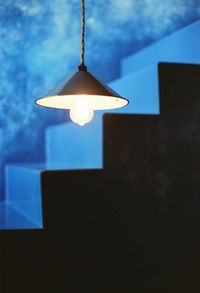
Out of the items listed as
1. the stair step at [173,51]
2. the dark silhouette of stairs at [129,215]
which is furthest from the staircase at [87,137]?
the dark silhouette of stairs at [129,215]

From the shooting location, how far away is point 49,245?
2559mm

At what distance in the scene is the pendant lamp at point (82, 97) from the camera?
1830 millimetres

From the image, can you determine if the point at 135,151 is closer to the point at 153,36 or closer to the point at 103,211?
the point at 103,211

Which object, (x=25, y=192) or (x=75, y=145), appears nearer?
(x=25, y=192)

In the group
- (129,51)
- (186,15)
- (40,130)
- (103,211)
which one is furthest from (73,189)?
(186,15)

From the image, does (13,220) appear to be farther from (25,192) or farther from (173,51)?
(173,51)

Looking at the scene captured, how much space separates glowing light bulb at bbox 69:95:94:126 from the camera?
2137 mm

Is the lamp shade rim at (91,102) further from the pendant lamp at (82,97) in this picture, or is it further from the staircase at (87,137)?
the staircase at (87,137)

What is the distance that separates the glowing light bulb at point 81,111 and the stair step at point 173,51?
1.22 m

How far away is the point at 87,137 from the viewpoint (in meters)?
2.97

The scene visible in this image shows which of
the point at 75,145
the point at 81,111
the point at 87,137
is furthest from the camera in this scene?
the point at 75,145

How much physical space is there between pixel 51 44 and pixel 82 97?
5.32 feet

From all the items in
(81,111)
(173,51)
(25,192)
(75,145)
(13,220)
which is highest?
(173,51)

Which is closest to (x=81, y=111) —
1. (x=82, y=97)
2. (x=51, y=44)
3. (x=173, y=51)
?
(x=82, y=97)
